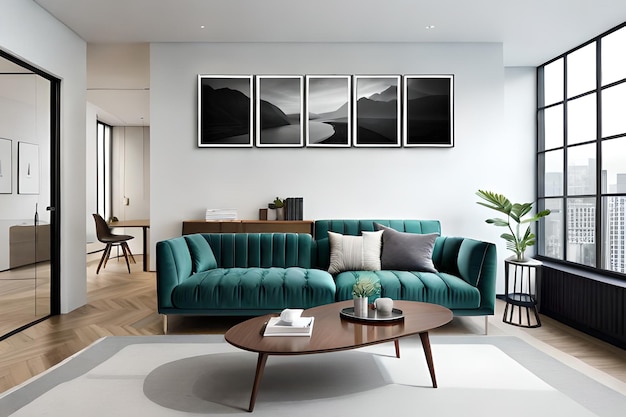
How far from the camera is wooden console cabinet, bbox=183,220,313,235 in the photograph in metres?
4.69

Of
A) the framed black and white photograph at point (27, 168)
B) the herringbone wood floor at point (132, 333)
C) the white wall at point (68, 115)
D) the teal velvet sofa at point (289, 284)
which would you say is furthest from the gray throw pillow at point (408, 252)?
the framed black and white photograph at point (27, 168)

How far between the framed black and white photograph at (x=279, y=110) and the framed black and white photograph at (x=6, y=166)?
89.6 inches

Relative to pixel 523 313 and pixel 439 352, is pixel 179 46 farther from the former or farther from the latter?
pixel 523 313

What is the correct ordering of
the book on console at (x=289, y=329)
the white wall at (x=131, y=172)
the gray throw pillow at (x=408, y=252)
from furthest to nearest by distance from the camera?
1. the white wall at (x=131, y=172)
2. the gray throw pillow at (x=408, y=252)
3. the book on console at (x=289, y=329)

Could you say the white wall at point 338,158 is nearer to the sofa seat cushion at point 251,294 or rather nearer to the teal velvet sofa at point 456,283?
the teal velvet sofa at point 456,283

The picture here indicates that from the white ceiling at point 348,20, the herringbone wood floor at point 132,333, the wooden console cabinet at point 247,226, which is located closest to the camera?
the herringbone wood floor at point 132,333

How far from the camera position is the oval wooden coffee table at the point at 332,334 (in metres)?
2.27

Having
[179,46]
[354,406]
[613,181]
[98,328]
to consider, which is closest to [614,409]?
[354,406]

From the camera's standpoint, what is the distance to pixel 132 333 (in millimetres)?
3734

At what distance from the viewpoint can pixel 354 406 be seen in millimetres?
2330

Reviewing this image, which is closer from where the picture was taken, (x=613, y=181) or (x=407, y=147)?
(x=613, y=181)

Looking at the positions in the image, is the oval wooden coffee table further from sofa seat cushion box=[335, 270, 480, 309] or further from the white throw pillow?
the white throw pillow

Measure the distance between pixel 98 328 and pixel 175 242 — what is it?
3.37ft

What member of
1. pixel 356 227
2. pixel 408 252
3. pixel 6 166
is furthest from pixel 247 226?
pixel 6 166
